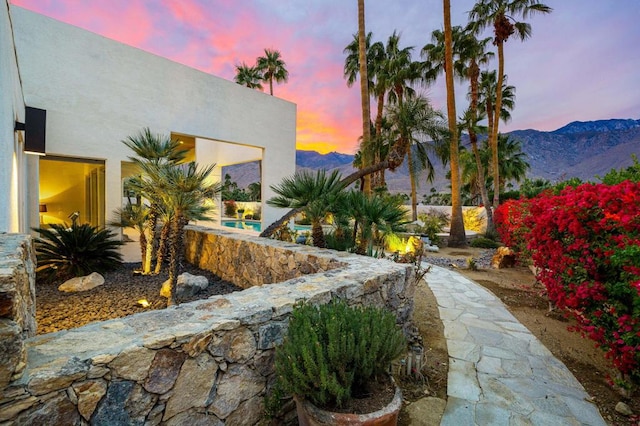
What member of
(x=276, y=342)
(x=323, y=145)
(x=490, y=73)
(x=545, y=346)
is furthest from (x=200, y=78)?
(x=323, y=145)

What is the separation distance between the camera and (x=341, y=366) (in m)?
1.69

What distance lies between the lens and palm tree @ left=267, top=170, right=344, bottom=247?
5379 mm

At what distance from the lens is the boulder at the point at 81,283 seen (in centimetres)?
492

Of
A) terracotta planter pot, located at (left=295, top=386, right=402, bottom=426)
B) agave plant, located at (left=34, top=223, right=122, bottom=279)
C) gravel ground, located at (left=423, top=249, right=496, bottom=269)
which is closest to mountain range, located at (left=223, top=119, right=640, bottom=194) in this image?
gravel ground, located at (left=423, top=249, right=496, bottom=269)

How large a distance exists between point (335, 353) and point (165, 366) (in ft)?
3.00

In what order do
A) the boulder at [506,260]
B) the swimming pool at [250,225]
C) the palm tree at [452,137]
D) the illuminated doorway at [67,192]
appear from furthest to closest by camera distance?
the swimming pool at [250,225], the palm tree at [452,137], the illuminated doorway at [67,192], the boulder at [506,260]

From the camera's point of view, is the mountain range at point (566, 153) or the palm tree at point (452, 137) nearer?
the palm tree at point (452, 137)

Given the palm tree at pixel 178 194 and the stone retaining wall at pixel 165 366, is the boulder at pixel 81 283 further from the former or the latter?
the stone retaining wall at pixel 165 366

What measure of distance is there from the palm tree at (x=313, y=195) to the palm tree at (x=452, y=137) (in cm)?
627

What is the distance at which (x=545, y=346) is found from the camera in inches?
137

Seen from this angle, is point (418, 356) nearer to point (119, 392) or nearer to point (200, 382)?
point (200, 382)

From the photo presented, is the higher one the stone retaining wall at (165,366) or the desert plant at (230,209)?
the desert plant at (230,209)

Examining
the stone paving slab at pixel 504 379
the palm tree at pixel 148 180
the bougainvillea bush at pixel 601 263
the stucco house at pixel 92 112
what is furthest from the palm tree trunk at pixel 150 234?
the bougainvillea bush at pixel 601 263

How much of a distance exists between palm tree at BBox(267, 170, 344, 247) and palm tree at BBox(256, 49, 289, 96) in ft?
63.0
